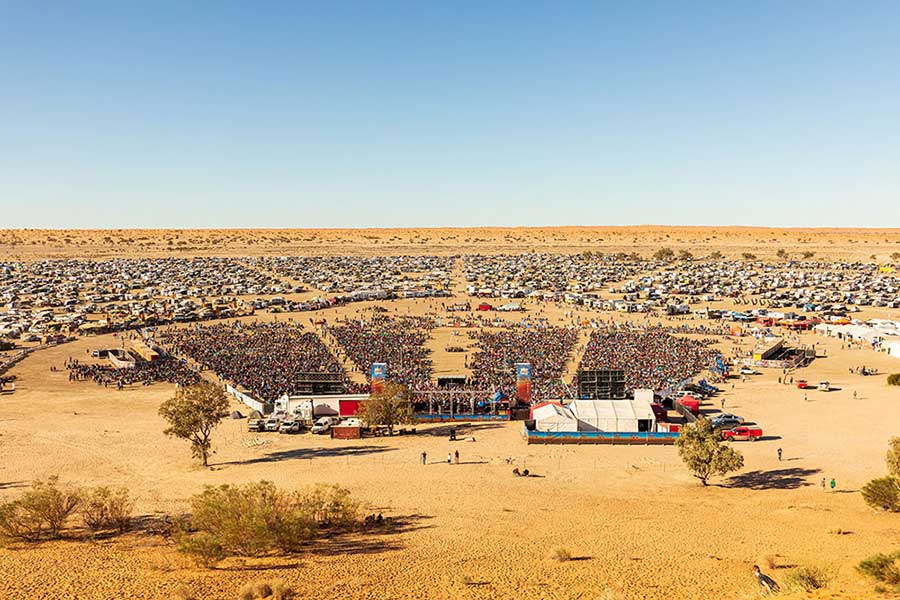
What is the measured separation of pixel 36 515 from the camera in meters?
22.9

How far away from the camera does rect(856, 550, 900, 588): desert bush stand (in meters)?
16.5

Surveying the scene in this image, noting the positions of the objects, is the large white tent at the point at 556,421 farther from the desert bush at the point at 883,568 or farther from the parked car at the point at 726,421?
the desert bush at the point at 883,568

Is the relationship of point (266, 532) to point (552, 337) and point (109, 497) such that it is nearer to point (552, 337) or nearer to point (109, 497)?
point (109, 497)

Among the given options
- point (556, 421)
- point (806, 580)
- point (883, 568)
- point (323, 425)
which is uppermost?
point (883, 568)

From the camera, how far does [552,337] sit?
68062 mm

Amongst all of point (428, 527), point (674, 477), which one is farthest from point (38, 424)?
point (674, 477)

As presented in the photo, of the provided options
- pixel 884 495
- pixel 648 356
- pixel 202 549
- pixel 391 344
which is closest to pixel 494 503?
pixel 202 549

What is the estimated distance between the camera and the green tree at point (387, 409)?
3862cm

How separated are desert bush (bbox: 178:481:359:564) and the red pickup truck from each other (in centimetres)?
2402

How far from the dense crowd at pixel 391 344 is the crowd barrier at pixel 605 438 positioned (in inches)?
504

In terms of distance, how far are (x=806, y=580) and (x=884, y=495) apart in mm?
11536

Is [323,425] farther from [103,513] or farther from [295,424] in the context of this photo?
[103,513]

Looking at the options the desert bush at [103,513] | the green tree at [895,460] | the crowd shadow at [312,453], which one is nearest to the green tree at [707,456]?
the green tree at [895,460]

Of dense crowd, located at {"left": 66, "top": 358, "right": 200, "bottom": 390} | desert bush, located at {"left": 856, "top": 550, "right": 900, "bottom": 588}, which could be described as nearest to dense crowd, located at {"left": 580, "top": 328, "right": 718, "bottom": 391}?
desert bush, located at {"left": 856, "top": 550, "right": 900, "bottom": 588}
